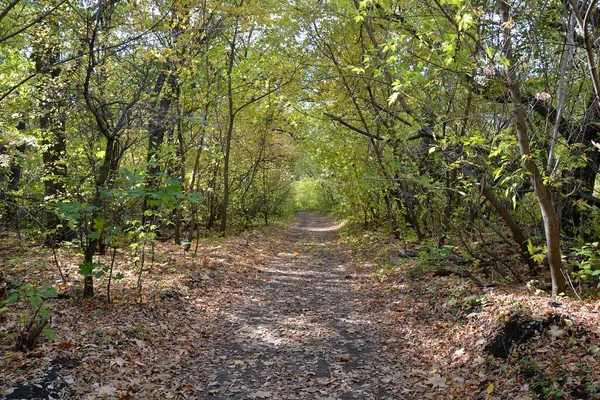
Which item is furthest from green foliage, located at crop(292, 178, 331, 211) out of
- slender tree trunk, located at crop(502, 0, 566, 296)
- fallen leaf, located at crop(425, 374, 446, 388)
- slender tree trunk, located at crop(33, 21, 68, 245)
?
fallen leaf, located at crop(425, 374, 446, 388)

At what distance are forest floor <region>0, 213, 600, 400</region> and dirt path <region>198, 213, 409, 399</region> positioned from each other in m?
0.02

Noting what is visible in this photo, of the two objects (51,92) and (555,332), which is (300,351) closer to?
(555,332)

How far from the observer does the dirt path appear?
4.73m

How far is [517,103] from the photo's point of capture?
15.8 feet

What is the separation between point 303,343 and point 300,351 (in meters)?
0.30

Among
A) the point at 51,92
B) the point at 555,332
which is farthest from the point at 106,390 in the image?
the point at 51,92

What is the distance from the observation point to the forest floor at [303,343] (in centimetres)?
430

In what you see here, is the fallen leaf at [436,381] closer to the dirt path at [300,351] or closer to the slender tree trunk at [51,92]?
the dirt path at [300,351]

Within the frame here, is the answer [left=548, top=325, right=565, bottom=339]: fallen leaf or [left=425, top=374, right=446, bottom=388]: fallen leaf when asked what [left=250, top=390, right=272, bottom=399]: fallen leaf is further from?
[left=548, top=325, right=565, bottom=339]: fallen leaf

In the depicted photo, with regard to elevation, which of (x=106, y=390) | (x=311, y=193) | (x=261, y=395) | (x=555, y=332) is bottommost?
(x=261, y=395)

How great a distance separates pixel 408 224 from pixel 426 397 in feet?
35.7

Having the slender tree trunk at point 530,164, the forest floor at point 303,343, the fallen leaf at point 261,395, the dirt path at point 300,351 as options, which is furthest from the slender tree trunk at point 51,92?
the slender tree trunk at point 530,164

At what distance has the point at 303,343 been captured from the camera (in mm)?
6113

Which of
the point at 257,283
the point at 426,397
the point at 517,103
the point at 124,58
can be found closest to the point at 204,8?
the point at 124,58
